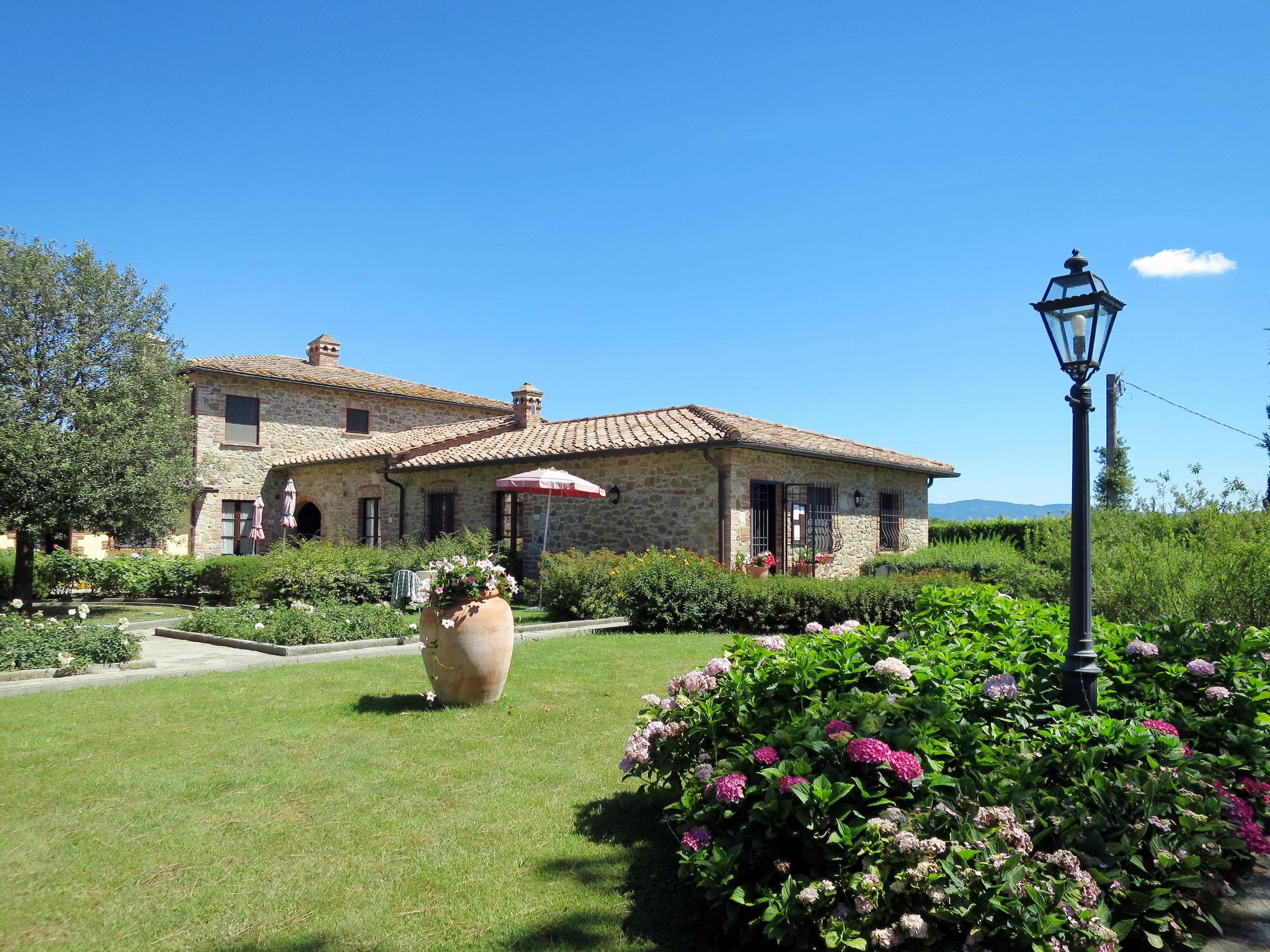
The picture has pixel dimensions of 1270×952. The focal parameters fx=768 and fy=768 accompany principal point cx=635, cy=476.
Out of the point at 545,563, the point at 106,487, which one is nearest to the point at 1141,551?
the point at 545,563

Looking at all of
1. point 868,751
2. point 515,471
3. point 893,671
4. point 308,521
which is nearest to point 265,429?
point 308,521

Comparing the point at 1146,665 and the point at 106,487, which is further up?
the point at 106,487

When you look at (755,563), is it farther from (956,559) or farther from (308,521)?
(308,521)

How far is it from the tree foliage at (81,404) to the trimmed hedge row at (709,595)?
7.27m

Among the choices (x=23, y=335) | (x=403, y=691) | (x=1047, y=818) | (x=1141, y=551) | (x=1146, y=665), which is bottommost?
(x=403, y=691)

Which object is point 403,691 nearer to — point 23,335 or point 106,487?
point 106,487

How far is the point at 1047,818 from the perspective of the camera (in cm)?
277

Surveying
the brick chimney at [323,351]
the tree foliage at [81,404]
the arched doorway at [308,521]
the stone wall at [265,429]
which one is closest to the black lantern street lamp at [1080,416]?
the tree foliage at [81,404]

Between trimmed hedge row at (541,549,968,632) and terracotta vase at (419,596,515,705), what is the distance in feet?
17.9

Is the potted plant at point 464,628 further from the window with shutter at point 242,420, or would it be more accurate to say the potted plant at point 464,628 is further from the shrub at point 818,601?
the window with shutter at point 242,420

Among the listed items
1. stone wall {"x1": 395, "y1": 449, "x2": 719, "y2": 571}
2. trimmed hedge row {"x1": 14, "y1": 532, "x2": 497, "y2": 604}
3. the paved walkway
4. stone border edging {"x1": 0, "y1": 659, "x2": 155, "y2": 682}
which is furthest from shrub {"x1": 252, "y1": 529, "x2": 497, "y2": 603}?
stone border edging {"x1": 0, "y1": 659, "x2": 155, "y2": 682}

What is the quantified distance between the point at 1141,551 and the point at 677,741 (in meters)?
5.20

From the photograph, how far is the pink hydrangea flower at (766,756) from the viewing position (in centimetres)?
283

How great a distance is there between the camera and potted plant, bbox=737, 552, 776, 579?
43.9 ft
